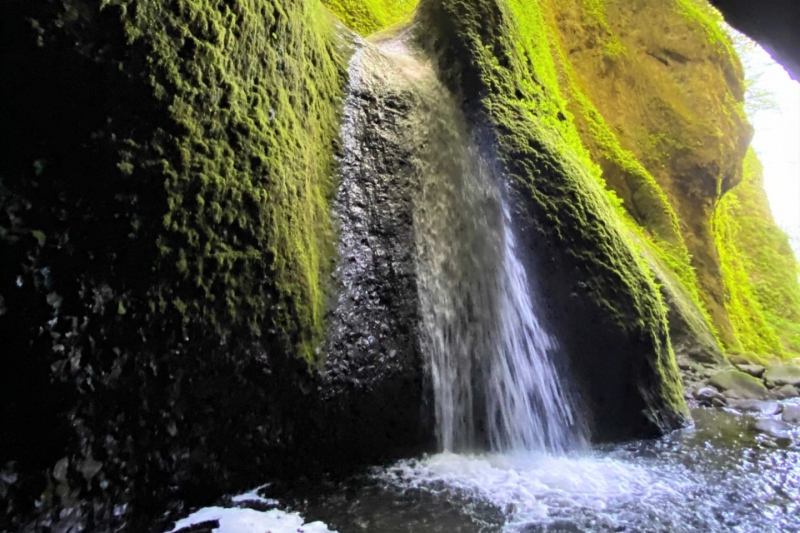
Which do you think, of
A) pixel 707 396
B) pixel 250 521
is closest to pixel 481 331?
pixel 250 521

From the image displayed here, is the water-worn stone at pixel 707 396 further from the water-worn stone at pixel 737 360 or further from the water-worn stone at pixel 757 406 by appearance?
the water-worn stone at pixel 737 360

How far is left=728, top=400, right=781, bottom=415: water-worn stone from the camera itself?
541 centimetres

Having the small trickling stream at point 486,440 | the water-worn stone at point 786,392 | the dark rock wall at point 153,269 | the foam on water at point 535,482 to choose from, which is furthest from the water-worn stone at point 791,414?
the dark rock wall at point 153,269

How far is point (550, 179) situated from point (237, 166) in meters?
3.03

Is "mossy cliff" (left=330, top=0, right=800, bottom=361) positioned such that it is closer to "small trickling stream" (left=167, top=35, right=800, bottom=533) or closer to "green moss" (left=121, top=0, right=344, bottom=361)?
"small trickling stream" (left=167, top=35, right=800, bottom=533)

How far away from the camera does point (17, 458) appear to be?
177cm

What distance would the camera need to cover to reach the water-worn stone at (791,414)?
16.3 ft

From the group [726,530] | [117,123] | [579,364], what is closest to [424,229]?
[579,364]

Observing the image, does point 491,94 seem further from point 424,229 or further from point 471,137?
point 424,229

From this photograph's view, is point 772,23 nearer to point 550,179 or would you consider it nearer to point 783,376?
point 550,179

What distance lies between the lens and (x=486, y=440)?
11.6 ft

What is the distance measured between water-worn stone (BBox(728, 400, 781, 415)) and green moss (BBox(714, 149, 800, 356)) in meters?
2.62

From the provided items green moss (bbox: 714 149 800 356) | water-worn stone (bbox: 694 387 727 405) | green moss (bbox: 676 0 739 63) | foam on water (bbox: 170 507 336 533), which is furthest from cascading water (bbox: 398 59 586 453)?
green moss (bbox: 676 0 739 63)

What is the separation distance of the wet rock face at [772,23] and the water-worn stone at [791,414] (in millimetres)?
3317
